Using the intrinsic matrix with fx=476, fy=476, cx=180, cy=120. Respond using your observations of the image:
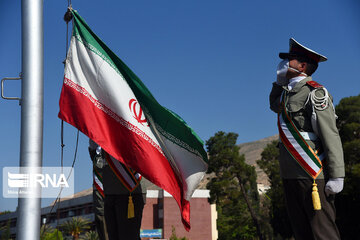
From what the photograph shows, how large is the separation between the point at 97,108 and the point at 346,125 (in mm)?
28658

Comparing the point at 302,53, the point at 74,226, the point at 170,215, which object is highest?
the point at 302,53

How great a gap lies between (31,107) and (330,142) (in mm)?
2454

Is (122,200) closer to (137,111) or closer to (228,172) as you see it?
(137,111)

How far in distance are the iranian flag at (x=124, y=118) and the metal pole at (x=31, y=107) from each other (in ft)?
2.44

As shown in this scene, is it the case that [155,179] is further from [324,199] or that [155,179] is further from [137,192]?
[324,199]

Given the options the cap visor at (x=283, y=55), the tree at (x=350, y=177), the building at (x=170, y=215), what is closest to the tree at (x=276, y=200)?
the tree at (x=350, y=177)

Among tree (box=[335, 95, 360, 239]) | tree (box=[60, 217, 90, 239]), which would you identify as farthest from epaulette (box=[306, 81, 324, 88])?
tree (box=[60, 217, 90, 239])

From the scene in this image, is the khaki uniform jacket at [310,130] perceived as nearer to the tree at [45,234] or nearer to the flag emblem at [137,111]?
the flag emblem at [137,111]

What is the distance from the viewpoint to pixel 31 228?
12.5ft

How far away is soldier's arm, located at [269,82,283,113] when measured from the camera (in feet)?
14.6

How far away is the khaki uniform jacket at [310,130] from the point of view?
3.82 meters

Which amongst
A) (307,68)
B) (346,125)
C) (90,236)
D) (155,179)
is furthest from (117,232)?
(90,236)

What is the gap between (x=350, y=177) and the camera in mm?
28141

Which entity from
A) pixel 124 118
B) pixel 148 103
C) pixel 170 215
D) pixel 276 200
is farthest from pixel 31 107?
pixel 170 215
